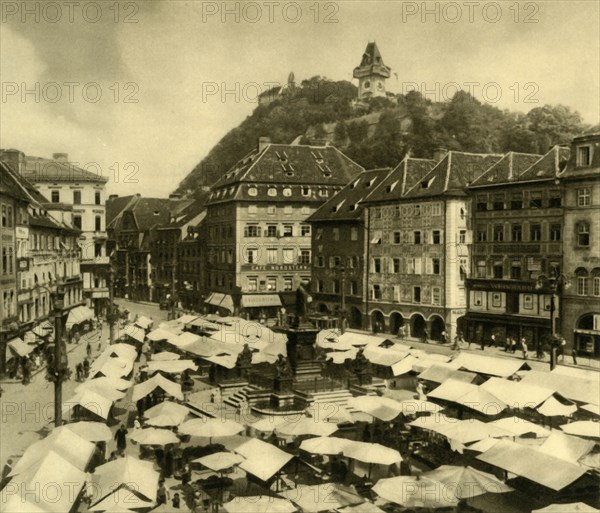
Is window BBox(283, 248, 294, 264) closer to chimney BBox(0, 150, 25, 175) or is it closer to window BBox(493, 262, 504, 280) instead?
window BBox(493, 262, 504, 280)

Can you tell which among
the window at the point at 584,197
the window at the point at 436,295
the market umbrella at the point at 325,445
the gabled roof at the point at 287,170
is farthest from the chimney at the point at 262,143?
the market umbrella at the point at 325,445

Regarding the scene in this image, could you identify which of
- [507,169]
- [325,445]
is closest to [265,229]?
[507,169]

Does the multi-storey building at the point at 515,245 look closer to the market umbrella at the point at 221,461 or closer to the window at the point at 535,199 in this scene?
the window at the point at 535,199

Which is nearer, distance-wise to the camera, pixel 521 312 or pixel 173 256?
pixel 521 312

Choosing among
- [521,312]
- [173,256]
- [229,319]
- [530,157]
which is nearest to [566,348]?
[521,312]

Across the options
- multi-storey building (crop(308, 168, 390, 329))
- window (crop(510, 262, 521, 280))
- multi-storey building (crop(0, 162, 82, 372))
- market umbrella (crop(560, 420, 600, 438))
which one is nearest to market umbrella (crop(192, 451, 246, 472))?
market umbrella (crop(560, 420, 600, 438))

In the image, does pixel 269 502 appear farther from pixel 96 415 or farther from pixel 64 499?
pixel 96 415

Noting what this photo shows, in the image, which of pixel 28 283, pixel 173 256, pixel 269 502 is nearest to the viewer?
pixel 269 502
